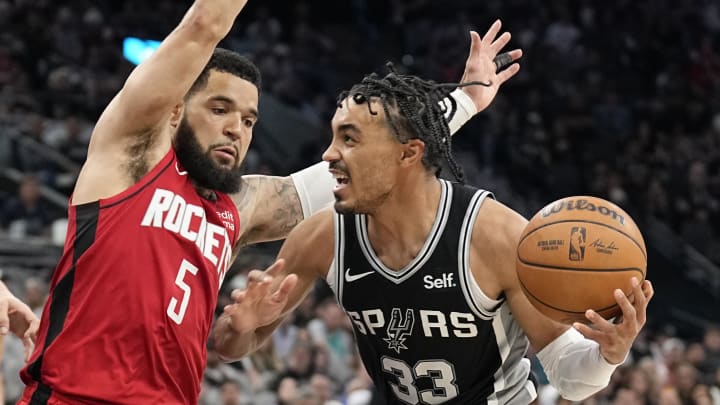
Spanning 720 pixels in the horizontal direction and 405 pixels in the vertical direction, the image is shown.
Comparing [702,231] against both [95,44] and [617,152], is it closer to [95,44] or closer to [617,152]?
[617,152]

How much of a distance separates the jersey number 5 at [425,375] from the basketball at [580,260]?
0.47m

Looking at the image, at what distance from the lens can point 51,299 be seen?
10.4 feet

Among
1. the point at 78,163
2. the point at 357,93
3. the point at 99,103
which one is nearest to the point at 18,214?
the point at 78,163

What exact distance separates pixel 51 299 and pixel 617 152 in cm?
1256

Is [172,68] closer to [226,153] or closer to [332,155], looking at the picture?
[226,153]

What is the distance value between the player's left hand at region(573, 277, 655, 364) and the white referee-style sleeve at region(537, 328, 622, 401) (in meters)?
0.14

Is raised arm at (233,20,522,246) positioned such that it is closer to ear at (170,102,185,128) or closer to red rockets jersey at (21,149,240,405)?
ear at (170,102,185,128)

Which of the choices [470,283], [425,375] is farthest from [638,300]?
[425,375]

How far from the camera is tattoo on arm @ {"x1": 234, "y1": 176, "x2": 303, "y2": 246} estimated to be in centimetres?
388

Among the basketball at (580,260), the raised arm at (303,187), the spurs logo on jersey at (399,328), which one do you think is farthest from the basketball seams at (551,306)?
the raised arm at (303,187)

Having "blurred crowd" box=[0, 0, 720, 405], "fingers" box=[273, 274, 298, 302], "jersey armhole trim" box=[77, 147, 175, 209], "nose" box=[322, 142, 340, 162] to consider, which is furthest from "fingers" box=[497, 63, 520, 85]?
"blurred crowd" box=[0, 0, 720, 405]

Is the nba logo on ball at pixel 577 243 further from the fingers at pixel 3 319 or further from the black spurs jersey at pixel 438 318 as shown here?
the fingers at pixel 3 319

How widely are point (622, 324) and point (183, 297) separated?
1319mm

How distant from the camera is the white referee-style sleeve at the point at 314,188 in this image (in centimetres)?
414
